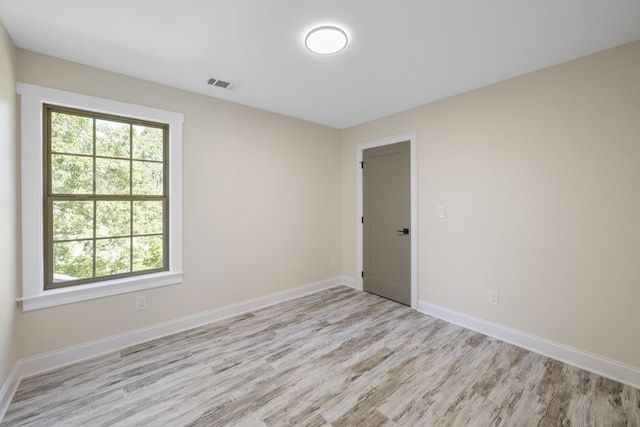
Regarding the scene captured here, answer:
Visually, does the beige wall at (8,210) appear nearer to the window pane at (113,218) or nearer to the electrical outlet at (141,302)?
the window pane at (113,218)

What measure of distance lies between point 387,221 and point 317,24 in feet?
8.25

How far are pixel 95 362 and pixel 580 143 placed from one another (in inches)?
172

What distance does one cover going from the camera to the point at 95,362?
2268 mm

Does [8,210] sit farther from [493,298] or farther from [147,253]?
[493,298]

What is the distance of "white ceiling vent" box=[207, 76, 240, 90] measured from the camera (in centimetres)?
261

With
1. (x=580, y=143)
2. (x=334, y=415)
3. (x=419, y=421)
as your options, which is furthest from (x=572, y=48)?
(x=334, y=415)

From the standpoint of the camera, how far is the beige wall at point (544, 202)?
2.04 m

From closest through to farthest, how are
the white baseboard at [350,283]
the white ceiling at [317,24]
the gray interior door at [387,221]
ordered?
1. the white ceiling at [317,24]
2. the gray interior door at [387,221]
3. the white baseboard at [350,283]

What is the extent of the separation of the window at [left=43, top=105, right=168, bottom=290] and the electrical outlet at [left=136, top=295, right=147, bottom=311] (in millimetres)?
242

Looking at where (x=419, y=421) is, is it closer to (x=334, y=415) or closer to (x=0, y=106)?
(x=334, y=415)

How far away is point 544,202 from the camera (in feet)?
7.83

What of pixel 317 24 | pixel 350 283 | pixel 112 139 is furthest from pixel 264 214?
pixel 317 24

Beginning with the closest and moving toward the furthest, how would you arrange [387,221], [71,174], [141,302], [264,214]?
1. [71,174]
2. [141,302]
3. [264,214]
4. [387,221]

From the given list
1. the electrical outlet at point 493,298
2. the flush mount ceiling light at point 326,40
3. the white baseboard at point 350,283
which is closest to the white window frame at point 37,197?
the flush mount ceiling light at point 326,40
